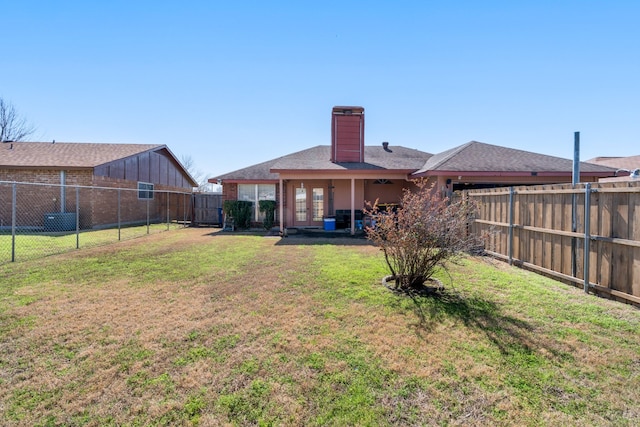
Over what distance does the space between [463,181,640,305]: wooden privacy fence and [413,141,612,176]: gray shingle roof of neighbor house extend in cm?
395

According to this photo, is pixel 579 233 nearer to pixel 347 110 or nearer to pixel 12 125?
pixel 347 110

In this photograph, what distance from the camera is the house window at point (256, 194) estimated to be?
14977 mm

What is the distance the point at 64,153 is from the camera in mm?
16359

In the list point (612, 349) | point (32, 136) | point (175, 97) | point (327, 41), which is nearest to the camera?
point (612, 349)

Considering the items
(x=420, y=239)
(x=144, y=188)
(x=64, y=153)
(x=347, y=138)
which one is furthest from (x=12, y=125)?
(x=420, y=239)

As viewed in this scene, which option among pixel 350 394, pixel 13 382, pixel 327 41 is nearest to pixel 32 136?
pixel 327 41

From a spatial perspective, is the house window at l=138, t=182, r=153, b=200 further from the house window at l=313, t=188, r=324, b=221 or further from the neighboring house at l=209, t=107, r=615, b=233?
the house window at l=313, t=188, r=324, b=221

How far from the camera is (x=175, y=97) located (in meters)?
17.5

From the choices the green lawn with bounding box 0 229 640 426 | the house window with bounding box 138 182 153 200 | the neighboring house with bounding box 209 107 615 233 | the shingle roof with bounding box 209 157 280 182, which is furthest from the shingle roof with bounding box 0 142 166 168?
the green lawn with bounding box 0 229 640 426

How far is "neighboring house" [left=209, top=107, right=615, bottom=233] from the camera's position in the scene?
11383 mm

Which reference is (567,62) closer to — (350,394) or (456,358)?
(456,358)

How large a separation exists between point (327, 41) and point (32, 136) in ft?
125

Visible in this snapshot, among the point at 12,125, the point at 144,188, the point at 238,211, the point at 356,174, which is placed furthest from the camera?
the point at 12,125

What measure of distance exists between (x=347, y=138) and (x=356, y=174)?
3.07 metres
